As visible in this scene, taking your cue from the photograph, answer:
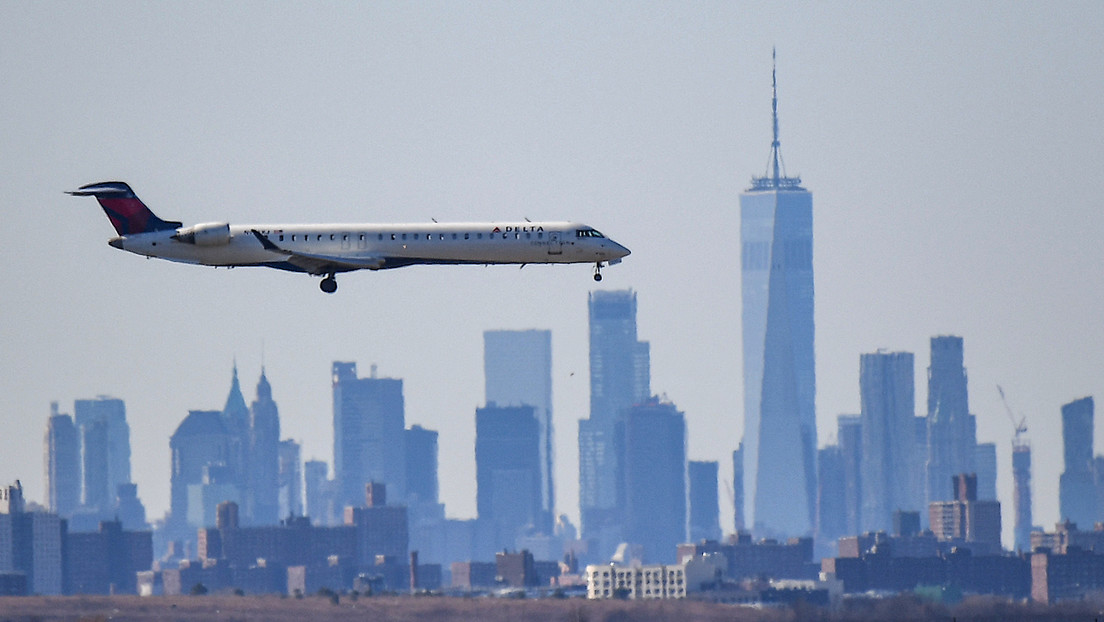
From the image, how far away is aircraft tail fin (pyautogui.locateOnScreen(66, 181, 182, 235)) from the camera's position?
133 metres

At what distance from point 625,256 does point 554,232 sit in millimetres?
4676

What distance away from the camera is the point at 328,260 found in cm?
12769

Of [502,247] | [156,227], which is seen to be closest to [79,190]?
[156,227]

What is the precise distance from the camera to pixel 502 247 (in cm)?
12862

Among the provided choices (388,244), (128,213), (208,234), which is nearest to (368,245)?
(388,244)

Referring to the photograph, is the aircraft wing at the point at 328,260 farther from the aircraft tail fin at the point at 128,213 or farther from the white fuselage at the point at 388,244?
the aircraft tail fin at the point at 128,213

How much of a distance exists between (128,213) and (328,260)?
13230mm

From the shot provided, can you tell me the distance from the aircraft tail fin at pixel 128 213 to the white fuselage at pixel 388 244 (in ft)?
7.37

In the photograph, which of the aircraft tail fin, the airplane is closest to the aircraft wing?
the airplane

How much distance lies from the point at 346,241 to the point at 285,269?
405cm

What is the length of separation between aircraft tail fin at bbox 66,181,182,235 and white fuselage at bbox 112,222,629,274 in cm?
225

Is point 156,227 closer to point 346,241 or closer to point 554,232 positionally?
point 346,241

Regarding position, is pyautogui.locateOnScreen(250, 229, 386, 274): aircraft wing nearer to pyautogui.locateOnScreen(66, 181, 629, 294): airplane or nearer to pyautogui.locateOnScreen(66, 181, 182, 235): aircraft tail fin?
pyautogui.locateOnScreen(66, 181, 629, 294): airplane

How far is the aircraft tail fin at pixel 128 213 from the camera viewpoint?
5251 inches
